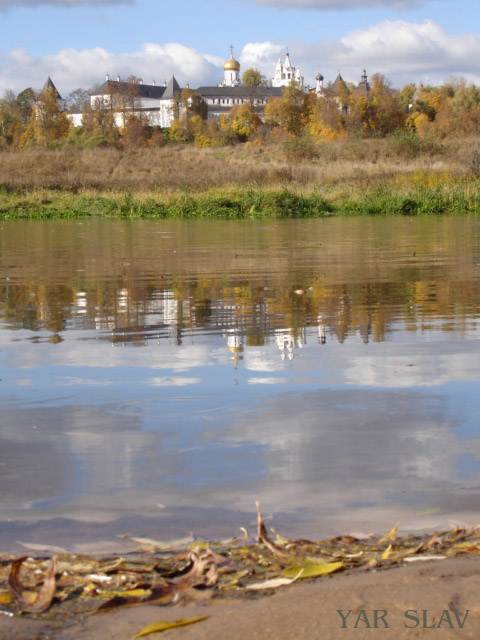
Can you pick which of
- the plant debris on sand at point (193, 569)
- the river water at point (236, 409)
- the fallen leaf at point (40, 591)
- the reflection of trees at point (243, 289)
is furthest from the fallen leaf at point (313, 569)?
the reflection of trees at point (243, 289)

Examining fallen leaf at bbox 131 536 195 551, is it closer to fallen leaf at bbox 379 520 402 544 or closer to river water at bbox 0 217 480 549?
river water at bbox 0 217 480 549

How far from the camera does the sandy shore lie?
2.43 meters

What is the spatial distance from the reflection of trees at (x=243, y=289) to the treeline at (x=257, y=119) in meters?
95.4

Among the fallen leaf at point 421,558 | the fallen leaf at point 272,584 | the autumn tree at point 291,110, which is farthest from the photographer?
the autumn tree at point 291,110

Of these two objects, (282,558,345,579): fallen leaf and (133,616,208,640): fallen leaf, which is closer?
(133,616,208,640): fallen leaf

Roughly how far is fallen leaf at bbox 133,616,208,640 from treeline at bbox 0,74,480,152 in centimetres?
10978

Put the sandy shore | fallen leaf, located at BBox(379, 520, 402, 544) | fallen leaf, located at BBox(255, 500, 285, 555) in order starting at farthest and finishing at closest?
fallen leaf, located at BBox(379, 520, 402, 544) < fallen leaf, located at BBox(255, 500, 285, 555) < the sandy shore

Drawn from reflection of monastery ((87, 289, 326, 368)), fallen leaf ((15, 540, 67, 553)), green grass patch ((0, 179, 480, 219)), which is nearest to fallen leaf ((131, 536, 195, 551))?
fallen leaf ((15, 540, 67, 553))

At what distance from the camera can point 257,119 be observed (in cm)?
16050

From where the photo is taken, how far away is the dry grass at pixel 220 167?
48.4m

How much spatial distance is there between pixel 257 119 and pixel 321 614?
532 feet

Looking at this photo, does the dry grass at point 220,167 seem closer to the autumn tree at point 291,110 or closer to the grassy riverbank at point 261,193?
the grassy riverbank at point 261,193

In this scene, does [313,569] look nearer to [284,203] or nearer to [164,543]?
[164,543]

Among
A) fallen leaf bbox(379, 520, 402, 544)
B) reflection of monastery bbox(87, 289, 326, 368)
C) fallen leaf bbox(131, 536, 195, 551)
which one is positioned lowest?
fallen leaf bbox(131, 536, 195, 551)
